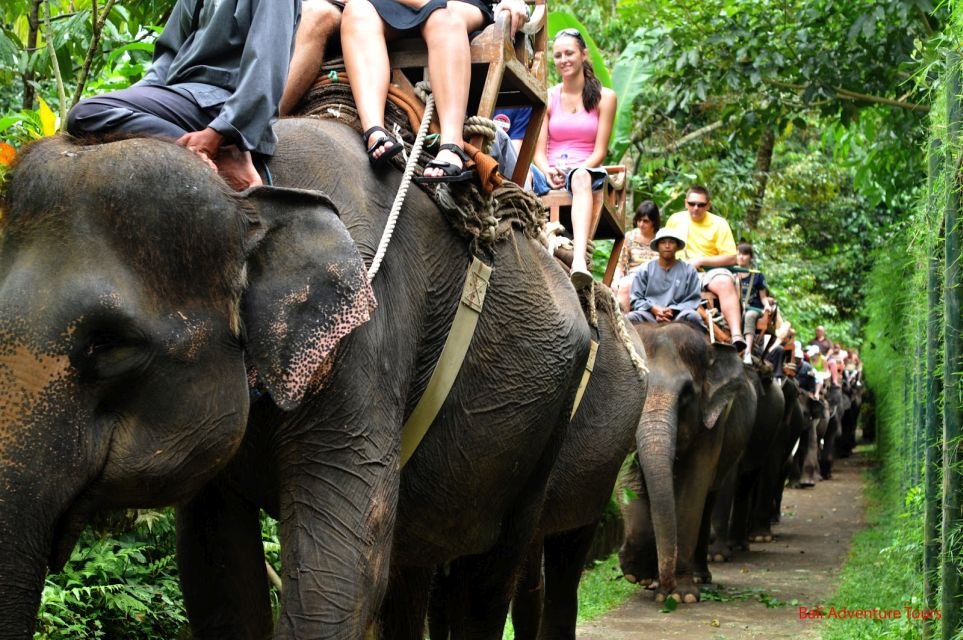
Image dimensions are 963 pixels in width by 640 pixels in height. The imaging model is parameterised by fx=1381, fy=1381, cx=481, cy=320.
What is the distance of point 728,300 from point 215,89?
9.12 meters

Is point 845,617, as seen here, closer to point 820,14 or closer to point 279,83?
point 820,14

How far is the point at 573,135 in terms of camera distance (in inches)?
312

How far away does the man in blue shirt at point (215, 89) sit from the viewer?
9.94 feet

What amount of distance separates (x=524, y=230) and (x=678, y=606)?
6068 mm

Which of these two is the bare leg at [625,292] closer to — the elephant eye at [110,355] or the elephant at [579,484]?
the elephant at [579,484]

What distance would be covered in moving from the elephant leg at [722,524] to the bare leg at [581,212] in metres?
7.05

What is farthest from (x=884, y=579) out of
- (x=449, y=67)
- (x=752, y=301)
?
(x=449, y=67)

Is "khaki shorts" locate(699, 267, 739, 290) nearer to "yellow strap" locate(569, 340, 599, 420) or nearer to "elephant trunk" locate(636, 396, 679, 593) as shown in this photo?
"elephant trunk" locate(636, 396, 679, 593)

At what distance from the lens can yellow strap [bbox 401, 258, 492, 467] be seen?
3746mm

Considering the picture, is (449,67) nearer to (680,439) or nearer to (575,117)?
(575,117)

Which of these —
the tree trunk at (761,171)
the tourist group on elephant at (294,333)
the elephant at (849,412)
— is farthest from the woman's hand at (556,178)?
the elephant at (849,412)

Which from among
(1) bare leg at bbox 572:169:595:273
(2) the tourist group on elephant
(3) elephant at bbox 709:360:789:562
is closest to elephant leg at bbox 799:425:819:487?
(3) elephant at bbox 709:360:789:562

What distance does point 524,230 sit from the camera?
4582mm

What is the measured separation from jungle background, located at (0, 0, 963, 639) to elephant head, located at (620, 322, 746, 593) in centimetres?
133
